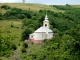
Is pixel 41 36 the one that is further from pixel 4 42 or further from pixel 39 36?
pixel 4 42

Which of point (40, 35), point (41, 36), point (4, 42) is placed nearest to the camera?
point (4, 42)

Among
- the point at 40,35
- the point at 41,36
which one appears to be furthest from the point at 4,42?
the point at 40,35

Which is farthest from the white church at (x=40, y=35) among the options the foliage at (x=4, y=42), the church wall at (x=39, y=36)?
the foliage at (x=4, y=42)

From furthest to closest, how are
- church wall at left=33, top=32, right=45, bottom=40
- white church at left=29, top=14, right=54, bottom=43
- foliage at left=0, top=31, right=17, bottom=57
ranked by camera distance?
church wall at left=33, top=32, right=45, bottom=40
white church at left=29, top=14, right=54, bottom=43
foliage at left=0, top=31, right=17, bottom=57

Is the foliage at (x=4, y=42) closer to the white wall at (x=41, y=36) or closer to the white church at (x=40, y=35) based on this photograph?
the white church at (x=40, y=35)

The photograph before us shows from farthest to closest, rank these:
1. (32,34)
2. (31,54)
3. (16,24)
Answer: (16,24) → (32,34) → (31,54)

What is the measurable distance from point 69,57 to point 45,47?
734cm

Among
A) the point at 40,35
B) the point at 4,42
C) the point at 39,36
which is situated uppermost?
the point at 4,42

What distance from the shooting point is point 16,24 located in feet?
379

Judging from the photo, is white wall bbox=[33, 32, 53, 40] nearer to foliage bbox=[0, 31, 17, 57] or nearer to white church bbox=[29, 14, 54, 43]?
white church bbox=[29, 14, 54, 43]

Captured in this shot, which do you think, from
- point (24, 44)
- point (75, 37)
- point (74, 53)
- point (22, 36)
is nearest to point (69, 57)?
point (74, 53)

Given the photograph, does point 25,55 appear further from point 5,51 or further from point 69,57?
point 5,51

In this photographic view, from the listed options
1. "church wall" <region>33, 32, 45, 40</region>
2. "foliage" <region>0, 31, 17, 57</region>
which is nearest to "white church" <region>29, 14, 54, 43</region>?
"church wall" <region>33, 32, 45, 40</region>

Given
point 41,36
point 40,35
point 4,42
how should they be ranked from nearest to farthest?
point 4,42 < point 41,36 < point 40,35
